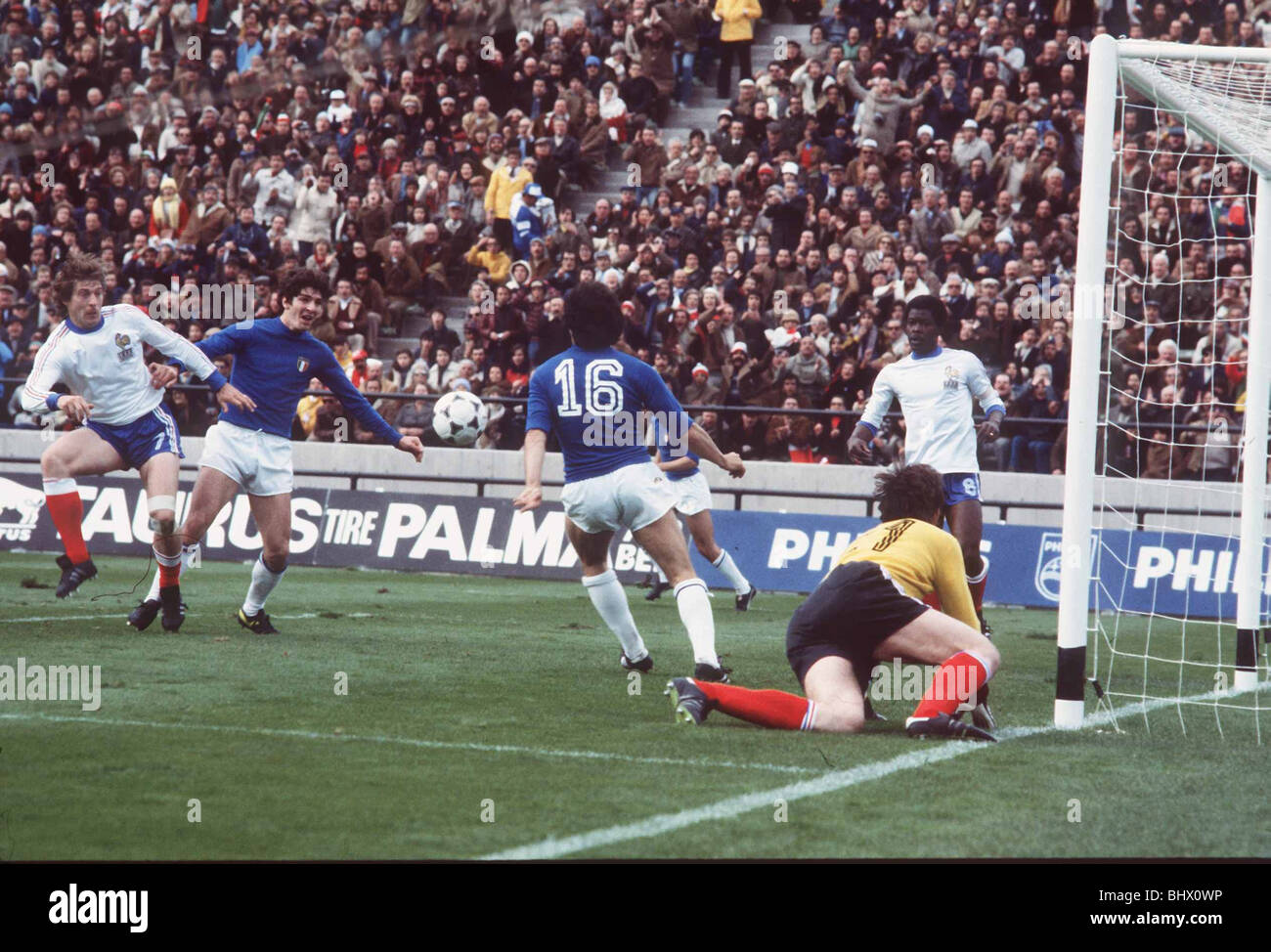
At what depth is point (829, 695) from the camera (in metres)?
7.07

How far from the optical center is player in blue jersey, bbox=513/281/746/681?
8250mm

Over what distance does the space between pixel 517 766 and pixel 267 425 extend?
16.0ft

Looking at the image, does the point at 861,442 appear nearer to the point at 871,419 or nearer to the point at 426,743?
the point at 871,419

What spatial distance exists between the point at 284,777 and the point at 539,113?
18107 mm

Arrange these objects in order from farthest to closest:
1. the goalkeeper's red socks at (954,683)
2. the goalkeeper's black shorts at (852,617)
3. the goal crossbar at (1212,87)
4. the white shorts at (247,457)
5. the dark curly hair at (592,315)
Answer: the white shorts at (247,457) → the dark curly hair at (592,315) → the goal crossbar at (1212,87) → the goalkeeper's black shorts at (852,617) → the goalkeeper's red socks at (954,683)

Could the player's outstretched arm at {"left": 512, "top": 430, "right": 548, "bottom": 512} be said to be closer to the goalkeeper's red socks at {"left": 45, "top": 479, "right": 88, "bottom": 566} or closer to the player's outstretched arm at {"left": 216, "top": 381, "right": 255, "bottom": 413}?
the player's outstretched arm at {"left": 216, "top": 381, "right": 255, "bottom": 413}

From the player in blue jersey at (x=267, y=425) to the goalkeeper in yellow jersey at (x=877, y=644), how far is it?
3.73 meters

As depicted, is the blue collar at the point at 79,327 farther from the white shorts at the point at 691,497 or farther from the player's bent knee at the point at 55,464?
the white shorts at the point at 691,497

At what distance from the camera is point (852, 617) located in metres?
7.04

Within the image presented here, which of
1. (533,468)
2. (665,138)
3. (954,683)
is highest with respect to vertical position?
(665,138)

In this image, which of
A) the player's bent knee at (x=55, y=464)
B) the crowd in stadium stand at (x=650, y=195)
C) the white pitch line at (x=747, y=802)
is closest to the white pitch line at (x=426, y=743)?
the white pitch line at (x=747, y=802)

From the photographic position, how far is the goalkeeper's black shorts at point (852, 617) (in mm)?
7000

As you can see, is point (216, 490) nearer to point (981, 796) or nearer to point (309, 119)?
point (981, 796)

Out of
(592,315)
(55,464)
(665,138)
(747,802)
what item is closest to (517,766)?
(747,802)
